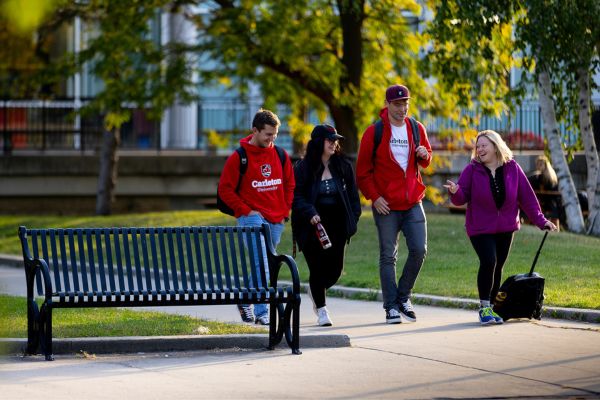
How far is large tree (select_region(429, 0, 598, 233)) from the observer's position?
1652 centimetres

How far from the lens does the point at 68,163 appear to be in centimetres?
2919

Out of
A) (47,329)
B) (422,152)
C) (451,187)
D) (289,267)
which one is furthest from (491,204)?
(47,329)

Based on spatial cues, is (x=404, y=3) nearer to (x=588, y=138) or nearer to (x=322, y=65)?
(x=322, y=65)

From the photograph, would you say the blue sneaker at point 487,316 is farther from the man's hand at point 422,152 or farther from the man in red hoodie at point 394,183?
the man's hand at point 422,152

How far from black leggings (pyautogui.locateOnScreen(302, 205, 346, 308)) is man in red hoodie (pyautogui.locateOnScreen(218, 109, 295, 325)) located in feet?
0.98

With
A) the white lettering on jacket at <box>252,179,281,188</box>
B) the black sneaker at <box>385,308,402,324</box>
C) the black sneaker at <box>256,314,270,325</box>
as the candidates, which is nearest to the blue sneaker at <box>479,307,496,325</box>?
the black sneaker at <box>385,308,402,324</box>

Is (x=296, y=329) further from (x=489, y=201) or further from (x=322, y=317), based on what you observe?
(x=489, y=201)

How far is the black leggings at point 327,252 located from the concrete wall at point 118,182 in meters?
18.9

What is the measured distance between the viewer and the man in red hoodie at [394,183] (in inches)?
385

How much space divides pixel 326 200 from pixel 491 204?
1397mm

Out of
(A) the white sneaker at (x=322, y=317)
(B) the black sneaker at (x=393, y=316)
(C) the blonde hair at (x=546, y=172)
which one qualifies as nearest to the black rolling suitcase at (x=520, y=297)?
(B) the black sneaker at (x=393, y=316)

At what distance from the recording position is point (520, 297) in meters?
9.93

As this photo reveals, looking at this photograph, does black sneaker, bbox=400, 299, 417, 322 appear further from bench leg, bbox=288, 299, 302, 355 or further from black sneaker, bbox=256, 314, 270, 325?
bench leg, bbox=288, 299, 302, 355

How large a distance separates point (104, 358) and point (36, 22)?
6612 millimetres
